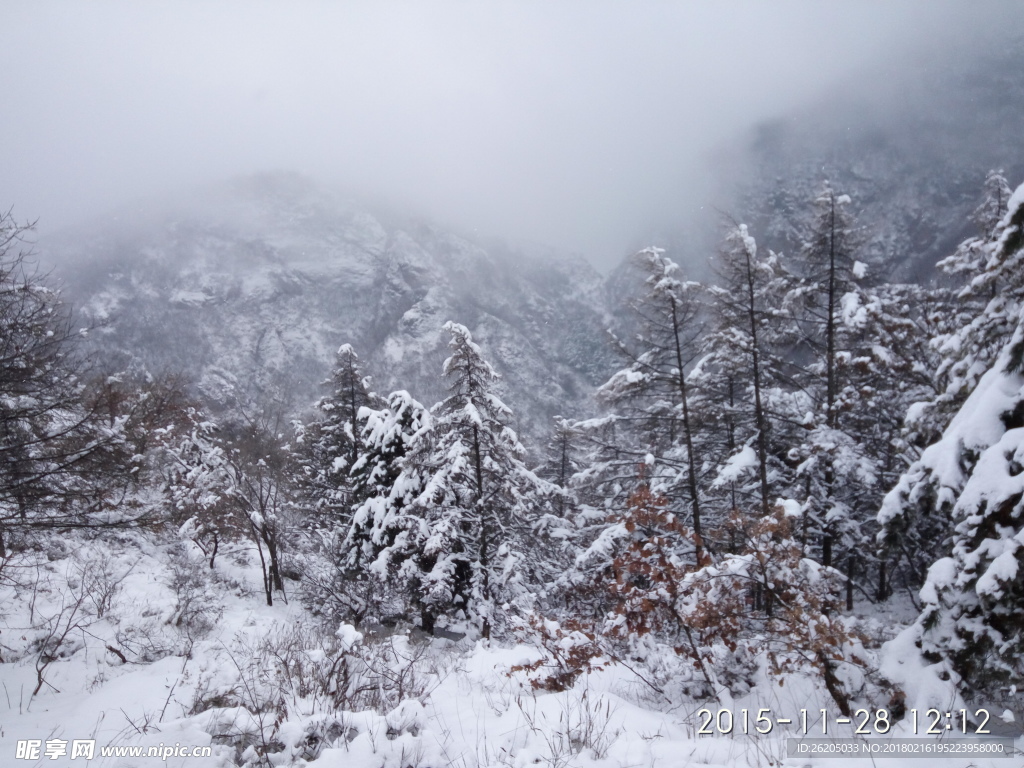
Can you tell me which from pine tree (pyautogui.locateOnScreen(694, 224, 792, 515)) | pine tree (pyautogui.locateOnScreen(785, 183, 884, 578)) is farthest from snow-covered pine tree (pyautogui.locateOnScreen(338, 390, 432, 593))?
pine tree (pyautogui.locateOnScreen(785, 183, 884, 578))

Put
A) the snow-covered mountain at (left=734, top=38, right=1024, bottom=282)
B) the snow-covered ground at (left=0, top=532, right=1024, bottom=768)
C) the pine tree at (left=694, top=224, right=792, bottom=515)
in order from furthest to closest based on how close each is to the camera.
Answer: the snow-covered mountain at (left=734, top=38, right=1024, bottom=282) < the pine tree at (left=694, top=224, right=792, bottom=515) < the snow-covered ground at (left=0, top=532, right=1024, bottom=768)

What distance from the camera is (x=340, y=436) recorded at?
19.4 meters

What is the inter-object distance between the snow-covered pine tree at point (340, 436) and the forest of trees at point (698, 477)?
9.2 inches

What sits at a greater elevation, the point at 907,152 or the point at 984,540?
the point at 907,152

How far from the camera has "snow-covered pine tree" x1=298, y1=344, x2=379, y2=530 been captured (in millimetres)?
18500

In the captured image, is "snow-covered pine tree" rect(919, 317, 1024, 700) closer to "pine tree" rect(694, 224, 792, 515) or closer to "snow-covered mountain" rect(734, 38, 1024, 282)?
"pine tree" rect(694, 224, 792, 515)

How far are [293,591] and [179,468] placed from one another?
7.73 m

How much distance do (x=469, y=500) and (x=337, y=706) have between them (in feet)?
32.9

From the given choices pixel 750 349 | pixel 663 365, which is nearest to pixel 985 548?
pixel 750 349

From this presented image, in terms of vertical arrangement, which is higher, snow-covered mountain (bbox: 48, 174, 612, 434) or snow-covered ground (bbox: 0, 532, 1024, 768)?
snow-covered mountain (bbox: 48, 174, 612, 434)

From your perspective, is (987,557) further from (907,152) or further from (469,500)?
(907,152)

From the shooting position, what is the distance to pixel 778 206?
161000mm

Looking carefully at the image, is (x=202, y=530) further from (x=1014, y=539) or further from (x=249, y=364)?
(x=249, y=364)

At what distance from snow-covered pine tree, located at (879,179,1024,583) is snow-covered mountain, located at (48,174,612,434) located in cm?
12076
